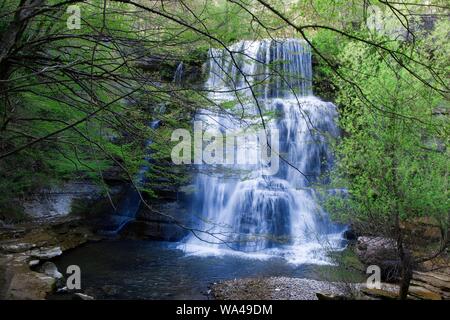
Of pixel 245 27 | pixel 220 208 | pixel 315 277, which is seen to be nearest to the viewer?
Result: pixel 245 27

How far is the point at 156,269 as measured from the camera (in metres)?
8.44

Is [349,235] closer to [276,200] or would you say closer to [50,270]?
[276,200]

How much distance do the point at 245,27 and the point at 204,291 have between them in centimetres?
519

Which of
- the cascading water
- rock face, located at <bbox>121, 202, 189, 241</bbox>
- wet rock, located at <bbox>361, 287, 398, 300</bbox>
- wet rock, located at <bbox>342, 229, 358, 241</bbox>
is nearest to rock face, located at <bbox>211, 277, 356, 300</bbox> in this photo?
wet rock, located at <bbox>361, 287, 398, 300</bbox>

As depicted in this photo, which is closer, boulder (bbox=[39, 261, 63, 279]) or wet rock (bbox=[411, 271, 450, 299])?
wet rock (bbox=[411, 271, 450, 299])

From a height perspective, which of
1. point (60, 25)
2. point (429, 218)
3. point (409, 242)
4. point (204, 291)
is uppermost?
point (60, 25)

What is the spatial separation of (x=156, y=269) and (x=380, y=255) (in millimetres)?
4892

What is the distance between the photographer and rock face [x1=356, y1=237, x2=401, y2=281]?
703cm

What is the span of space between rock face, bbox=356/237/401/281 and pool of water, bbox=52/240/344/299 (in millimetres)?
1187

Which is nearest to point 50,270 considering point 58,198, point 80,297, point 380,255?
point 80,297

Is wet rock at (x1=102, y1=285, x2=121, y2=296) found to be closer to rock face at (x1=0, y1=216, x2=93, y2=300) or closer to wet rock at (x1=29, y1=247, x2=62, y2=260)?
rock face at (x1=0, y1=216, x2=93, y2=300)

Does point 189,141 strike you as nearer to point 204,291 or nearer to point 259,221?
point 204,291
